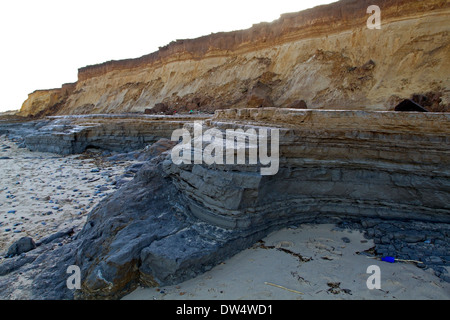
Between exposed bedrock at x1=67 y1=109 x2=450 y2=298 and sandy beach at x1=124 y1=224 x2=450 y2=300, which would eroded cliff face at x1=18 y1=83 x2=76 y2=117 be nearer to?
exposed bedrock at x1=67 y1=109 x2=450 y2=298

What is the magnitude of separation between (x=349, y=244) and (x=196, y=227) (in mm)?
2268

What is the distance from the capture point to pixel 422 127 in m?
3.92

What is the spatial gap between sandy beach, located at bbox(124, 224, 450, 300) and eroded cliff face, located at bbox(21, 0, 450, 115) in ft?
29.1

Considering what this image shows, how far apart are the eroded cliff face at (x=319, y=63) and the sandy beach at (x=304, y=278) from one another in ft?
29.1

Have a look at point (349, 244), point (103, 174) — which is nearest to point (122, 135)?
point (103, 174)

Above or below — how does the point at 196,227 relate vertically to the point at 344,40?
below

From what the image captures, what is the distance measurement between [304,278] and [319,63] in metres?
→ 15.1

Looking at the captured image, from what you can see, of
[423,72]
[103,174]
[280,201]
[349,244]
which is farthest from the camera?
[423,72]

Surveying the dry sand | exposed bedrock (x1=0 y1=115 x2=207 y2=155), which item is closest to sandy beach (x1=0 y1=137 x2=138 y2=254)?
the dry sand

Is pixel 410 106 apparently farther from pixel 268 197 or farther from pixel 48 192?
pixel 48 192

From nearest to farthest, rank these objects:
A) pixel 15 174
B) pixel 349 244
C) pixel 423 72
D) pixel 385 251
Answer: pixel 385 251, pixel 349 244, pixel 15 174, pixel 423 72

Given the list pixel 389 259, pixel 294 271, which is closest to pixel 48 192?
pixel 294 271

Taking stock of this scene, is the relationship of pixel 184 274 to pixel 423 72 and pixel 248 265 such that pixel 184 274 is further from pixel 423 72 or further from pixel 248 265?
pixel 423 72

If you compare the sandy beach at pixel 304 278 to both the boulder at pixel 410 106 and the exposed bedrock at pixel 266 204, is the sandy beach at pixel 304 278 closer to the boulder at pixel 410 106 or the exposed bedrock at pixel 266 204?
the exposed bedrock at pixel 266 204
